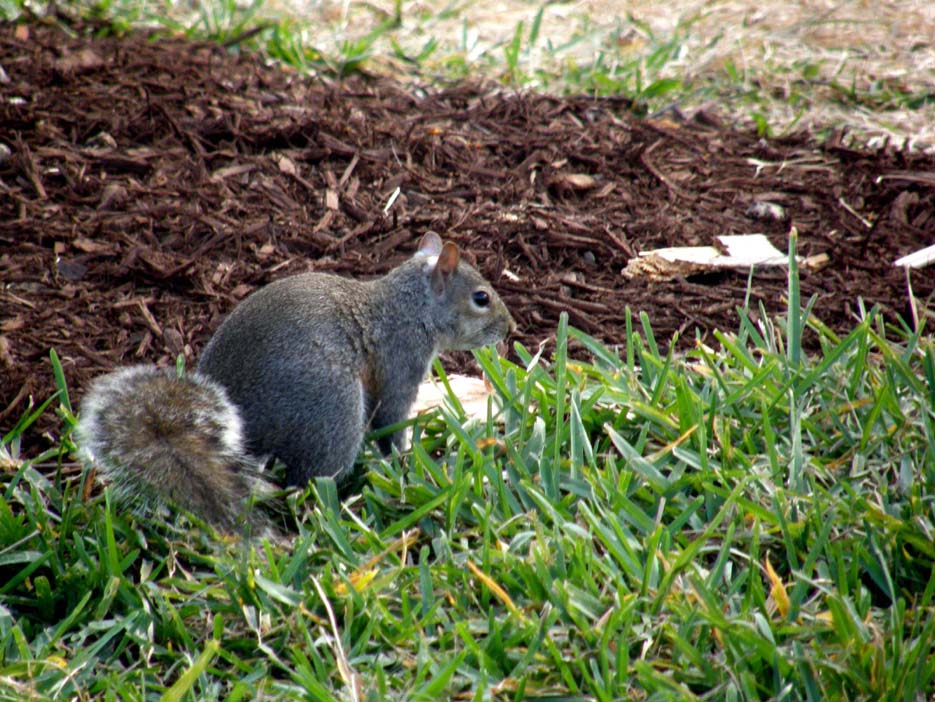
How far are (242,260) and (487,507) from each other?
188 cm

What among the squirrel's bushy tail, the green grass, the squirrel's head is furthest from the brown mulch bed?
the green grass

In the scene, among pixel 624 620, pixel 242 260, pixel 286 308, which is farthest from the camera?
pixel 242 260

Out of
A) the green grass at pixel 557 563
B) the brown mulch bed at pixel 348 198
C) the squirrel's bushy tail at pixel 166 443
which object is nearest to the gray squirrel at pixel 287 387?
the squirrel's bushy tail at pixel 166 443

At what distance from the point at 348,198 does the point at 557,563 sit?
96.8 inches

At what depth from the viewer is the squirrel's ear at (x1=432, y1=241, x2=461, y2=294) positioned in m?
3.51

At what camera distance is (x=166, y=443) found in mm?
2688

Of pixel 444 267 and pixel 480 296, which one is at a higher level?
pixel 444 267

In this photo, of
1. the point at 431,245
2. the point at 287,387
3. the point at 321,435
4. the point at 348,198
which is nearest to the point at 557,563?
the point at 321,435

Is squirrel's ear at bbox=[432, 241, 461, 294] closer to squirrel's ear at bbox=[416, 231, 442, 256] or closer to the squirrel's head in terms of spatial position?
the squirrel's head

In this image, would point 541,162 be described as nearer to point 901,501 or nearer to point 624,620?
point 901,501

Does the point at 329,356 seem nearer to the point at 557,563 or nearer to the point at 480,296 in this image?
the point at 480,296

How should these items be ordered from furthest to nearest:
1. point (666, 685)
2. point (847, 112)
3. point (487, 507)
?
1. point (847, 112)
2. point (487, 507)
3. point (666, 685)

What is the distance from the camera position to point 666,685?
2256 millimetres

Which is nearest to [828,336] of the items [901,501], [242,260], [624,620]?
[901,501]
